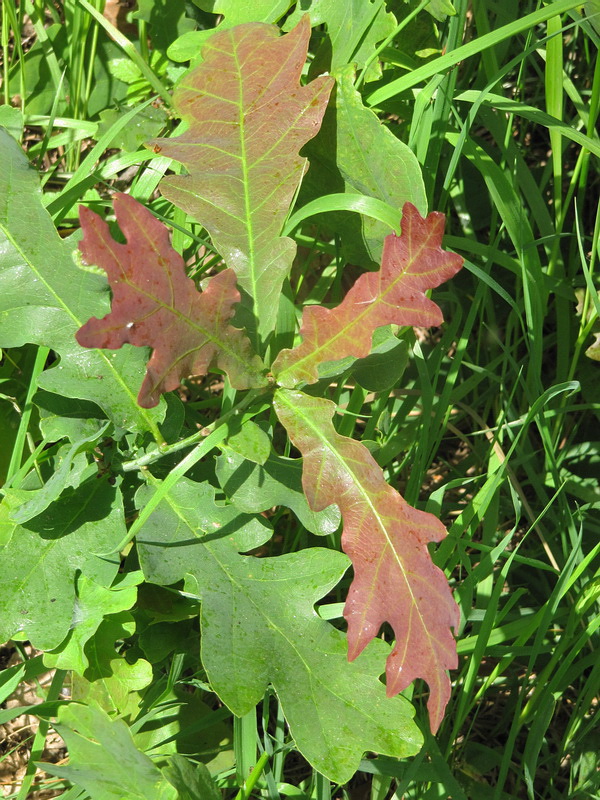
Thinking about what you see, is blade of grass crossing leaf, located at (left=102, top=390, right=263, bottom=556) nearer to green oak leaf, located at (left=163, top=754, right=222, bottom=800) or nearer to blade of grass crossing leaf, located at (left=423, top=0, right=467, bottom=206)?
green oak leaf, located at (left=163, top=754, right=222, bottom=800)

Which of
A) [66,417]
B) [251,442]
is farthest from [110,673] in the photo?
[251,442]

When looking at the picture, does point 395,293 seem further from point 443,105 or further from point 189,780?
point 189,780

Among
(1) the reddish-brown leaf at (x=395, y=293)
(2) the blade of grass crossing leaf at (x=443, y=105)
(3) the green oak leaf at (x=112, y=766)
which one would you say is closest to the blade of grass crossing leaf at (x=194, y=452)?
(1) the reddish-brown leaf at (x=395, y=293)

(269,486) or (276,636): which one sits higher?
(269,486)

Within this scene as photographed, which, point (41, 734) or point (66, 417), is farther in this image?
point (41, 734)

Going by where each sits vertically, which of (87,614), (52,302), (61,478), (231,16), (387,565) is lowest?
(87,614)

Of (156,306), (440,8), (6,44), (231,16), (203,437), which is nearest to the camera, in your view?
(156,306)

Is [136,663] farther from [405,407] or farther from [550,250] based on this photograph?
[550,250]
